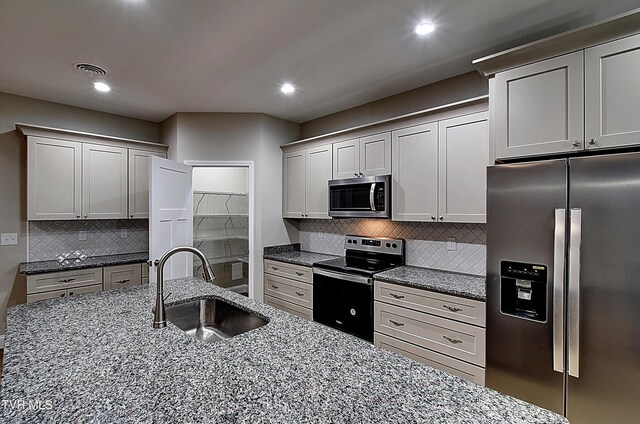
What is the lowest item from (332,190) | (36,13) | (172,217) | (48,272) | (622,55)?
(48,272)

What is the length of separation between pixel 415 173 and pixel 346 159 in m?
0.82

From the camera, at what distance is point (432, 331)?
231 cm

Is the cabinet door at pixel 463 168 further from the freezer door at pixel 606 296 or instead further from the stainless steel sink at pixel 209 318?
the stainless steel sink at pixel 209 318

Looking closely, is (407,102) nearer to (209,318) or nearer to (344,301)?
(344,301)

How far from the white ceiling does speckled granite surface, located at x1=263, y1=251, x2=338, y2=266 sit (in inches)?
70.5

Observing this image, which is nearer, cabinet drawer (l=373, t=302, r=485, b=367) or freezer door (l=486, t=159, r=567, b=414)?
freezer door (l=486, t=159, r=567, b=414)

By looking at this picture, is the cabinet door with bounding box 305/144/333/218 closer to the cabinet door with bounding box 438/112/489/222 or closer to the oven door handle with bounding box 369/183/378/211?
the oven door handle with bounding box 369/183/378/211

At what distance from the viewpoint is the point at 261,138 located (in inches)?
149

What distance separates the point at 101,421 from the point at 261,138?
3328 mm

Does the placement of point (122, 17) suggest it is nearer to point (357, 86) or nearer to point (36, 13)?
point (36, 13)

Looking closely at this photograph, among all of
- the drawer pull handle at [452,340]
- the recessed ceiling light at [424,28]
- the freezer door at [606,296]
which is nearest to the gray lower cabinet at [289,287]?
the drawer pull handle at [452,340]

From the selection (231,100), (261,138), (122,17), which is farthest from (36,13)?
(261,138)

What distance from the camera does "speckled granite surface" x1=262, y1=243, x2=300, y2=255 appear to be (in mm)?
3824

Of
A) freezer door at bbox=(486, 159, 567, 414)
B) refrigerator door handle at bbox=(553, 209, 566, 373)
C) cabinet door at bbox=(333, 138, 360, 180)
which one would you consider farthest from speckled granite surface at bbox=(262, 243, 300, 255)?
refrigerator door handle at bbox=(553, 209, 566, 373)
